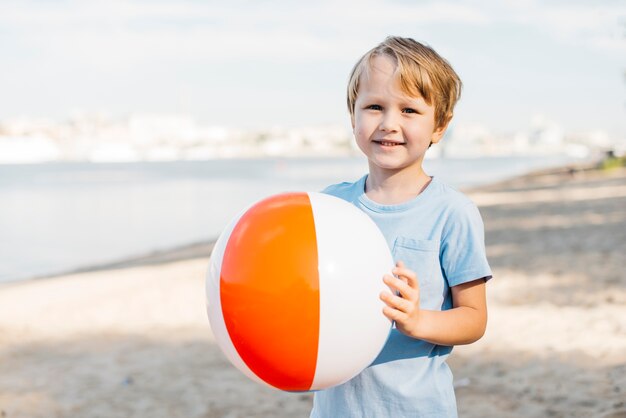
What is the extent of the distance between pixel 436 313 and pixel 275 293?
411 millimetres

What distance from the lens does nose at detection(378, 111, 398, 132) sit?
6.29ft

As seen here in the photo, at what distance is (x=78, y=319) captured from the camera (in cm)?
817

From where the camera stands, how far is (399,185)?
2029 millimetres

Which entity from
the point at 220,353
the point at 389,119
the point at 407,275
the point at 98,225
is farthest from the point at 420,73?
the point at 98,225

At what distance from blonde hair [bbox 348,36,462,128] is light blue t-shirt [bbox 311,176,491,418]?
23 centimetres

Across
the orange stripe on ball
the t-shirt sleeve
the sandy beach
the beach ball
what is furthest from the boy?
the sandy beach

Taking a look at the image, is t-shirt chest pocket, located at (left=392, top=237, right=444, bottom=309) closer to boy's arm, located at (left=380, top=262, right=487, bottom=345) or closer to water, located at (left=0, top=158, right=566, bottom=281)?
boy's arm, located at (left=380, top=262, right=487, bottom=345)

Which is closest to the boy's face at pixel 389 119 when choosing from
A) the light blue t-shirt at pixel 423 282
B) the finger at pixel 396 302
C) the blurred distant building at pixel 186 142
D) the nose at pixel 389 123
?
the nose at pixel 389 123

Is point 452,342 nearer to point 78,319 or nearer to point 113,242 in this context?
point 78,319

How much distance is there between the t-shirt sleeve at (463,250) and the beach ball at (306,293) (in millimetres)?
169

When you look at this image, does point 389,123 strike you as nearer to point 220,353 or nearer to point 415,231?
point 415,231

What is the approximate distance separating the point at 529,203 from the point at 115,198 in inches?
1041

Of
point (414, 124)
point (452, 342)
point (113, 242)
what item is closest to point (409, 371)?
point (452, 342)

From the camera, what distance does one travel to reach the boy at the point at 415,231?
191 centimetres
